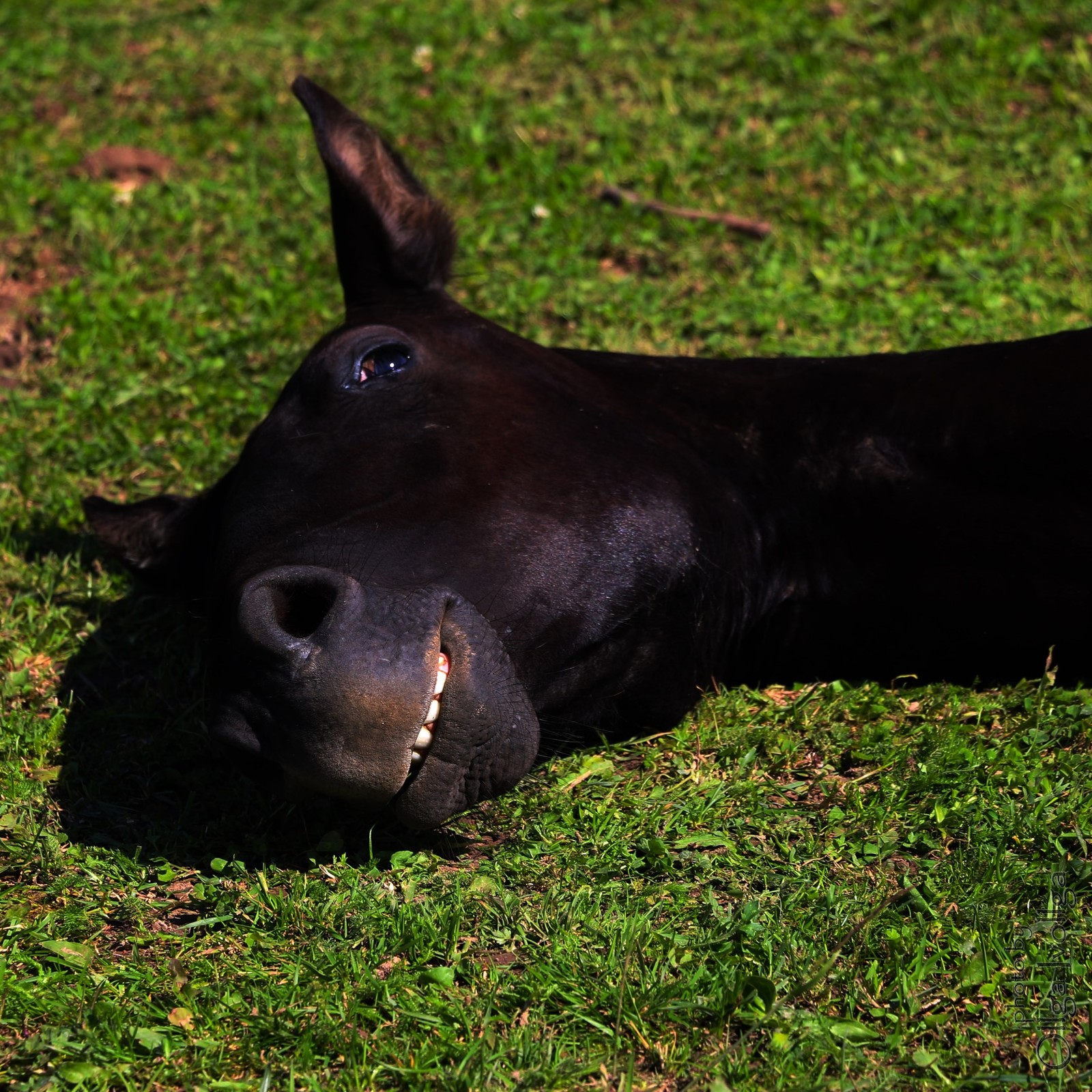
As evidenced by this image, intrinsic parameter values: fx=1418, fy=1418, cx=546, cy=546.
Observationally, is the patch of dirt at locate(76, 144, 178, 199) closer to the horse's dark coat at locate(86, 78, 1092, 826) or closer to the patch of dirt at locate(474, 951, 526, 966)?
the horse's dark coat at locate(86, 78, 1092, 826)

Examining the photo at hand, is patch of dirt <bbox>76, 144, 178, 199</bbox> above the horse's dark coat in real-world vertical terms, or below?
above

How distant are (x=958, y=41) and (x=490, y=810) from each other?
5.40m

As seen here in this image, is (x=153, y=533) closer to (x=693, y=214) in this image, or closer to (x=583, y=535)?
(x=583, y=535)

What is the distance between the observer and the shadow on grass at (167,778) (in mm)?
3654

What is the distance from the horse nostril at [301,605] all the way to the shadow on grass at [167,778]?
0.37 meters

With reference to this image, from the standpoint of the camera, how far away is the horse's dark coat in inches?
121

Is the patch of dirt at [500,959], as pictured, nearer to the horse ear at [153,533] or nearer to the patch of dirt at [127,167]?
the horse ear at [153,533]

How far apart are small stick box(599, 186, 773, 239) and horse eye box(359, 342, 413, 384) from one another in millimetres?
3084

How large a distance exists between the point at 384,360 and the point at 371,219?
79 cm

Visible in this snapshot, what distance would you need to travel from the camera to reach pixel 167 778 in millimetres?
4039

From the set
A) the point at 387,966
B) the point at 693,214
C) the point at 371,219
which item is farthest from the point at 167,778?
the point at 693,214

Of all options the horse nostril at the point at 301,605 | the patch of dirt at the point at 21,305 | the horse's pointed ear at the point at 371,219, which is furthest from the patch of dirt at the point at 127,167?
the horse nostril at the point at 301,605

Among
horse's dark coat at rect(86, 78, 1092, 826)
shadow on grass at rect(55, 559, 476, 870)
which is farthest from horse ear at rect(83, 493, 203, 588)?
shadow on grass at rect(55, 559, 476, 870)

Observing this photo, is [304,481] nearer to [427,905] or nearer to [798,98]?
[427,905]
